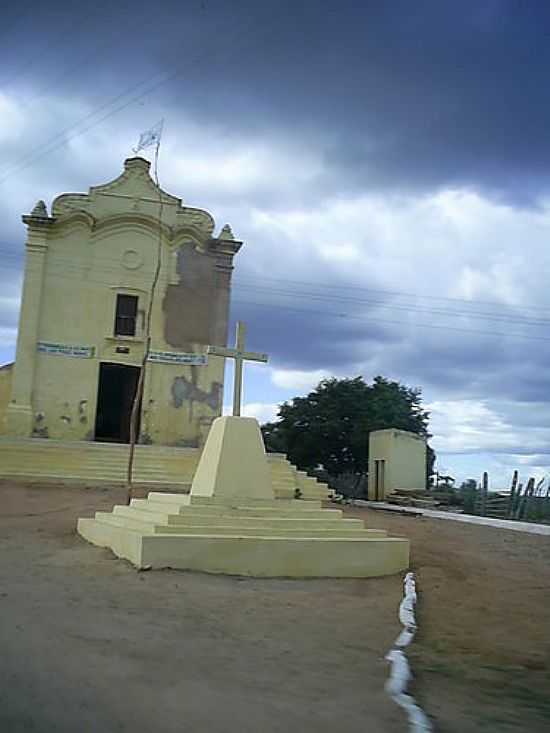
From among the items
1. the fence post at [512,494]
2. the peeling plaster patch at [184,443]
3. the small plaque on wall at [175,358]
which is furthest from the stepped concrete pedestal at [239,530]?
the small plaque on wall at [175,358]

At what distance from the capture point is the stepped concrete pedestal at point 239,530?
910 centimetres

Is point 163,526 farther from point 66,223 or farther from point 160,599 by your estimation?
point 66,223

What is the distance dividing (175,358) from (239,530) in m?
16.1

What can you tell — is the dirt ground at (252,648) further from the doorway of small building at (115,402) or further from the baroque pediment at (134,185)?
the baroque pediment at (134,185)

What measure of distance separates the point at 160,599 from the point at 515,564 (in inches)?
211

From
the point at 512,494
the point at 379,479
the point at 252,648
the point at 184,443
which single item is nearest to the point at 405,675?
the point at 252,648

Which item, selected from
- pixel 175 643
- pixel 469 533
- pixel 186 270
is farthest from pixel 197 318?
pixel 175 643

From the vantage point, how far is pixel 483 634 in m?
6.68

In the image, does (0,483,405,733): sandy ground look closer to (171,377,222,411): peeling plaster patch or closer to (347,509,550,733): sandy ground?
(347,509,550,733): sandy ground

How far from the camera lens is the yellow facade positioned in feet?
78.1

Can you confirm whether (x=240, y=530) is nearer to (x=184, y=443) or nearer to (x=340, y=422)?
(x=184, y=443)

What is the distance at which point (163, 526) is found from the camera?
9.33 meters

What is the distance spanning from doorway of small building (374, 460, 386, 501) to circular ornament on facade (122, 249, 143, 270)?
9305 millimetres

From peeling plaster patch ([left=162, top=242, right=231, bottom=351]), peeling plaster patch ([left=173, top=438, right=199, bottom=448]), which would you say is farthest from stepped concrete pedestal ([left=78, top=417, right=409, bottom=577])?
peeling plaster patch ([left=162, top=242, right=231, bottom=351])
